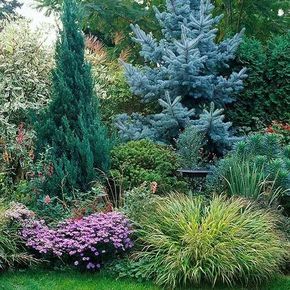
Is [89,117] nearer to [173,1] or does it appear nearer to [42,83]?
[42,83]

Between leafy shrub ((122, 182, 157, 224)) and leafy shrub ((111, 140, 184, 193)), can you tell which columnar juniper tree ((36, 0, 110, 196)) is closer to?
leafy shrub ((111, 140, 184, 193))

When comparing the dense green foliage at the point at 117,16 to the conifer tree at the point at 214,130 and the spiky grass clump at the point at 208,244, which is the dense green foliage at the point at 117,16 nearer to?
the conifer tree at the point at 214,130

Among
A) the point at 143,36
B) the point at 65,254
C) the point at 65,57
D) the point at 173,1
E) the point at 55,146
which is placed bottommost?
the point at 65,254

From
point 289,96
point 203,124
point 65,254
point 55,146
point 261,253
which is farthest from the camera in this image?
point 289,96

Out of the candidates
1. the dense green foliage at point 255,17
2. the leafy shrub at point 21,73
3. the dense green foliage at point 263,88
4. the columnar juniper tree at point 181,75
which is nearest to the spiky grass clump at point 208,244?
the columnar juniper tree at point 181,75

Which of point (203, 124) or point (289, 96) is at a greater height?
point (289, 96)

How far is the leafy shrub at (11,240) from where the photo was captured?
5836 millimetres

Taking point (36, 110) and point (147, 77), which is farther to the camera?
point (147, 77)

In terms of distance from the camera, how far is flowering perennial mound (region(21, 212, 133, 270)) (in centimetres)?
587

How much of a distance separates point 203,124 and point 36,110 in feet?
9.26

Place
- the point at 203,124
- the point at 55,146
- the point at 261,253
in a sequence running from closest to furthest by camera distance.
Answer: the point at 261,253, the point at 55,146, the point at 203,124

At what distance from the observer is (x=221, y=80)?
1020 centimetres

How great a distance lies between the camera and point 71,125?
24.3 ft

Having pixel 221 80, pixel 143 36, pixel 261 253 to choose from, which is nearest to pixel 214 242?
pixel 261 253
